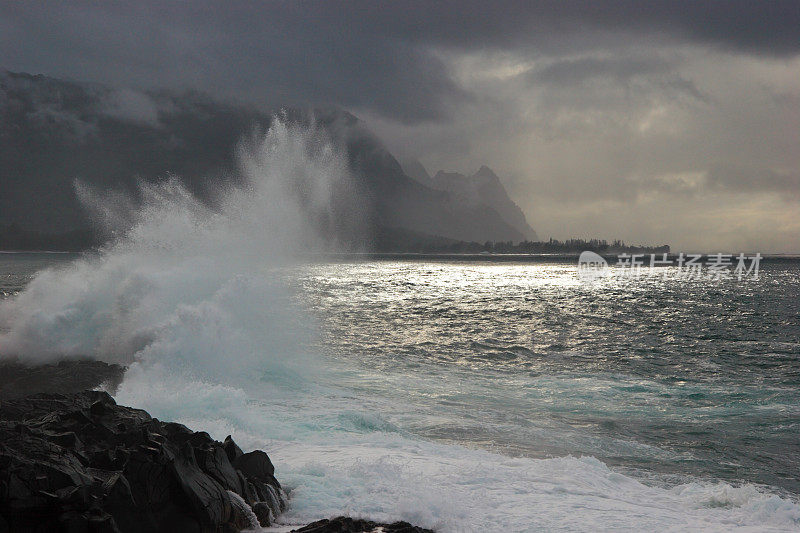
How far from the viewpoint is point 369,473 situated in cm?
995

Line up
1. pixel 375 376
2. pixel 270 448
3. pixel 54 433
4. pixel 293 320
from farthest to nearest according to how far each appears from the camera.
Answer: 1. pixel 293 320
2. pixel 375 376
3. pixel 270 448
4. pixel 54 433

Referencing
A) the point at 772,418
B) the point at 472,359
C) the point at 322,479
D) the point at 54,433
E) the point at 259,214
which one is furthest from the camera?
the point at 259,214

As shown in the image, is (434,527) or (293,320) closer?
(434,527)

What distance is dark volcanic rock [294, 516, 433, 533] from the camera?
756 cm

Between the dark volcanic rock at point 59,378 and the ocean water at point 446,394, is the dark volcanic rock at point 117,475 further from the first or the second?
the dark volcanic rock at point 59,378

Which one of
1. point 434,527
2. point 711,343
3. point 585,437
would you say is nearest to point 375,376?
point 585,437

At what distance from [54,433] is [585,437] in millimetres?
10546

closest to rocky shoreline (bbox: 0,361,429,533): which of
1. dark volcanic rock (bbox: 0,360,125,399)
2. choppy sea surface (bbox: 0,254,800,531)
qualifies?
choppy sea surface (bbox: 0,254,800,531)

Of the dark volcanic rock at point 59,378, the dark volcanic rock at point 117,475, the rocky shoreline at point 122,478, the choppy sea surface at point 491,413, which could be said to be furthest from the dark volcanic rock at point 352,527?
the dark volcanic rock at point 59,378

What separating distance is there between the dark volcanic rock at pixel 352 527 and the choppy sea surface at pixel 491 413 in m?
0.38

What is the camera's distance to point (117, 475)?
7297 mm

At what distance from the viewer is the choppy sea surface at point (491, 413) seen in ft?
30.2

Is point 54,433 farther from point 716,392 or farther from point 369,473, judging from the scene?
point 716,392

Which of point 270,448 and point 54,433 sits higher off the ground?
point 54,433
